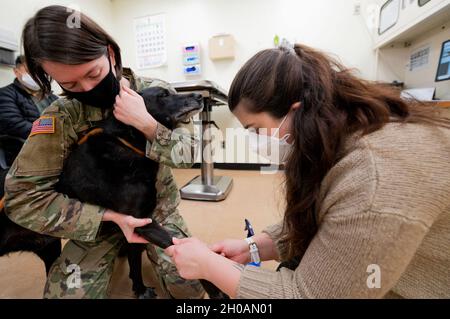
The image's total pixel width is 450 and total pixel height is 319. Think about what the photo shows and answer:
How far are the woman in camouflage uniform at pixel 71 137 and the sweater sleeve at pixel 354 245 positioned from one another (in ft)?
1.82

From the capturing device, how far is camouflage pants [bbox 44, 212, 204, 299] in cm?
94

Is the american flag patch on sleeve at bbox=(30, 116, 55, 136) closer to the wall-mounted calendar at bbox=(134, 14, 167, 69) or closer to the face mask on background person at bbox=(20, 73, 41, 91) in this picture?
the face mask on background person at bbox=(20, 73, 41, 91)

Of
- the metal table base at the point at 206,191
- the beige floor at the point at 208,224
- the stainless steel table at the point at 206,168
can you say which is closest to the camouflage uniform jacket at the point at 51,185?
the beige floor at the point at 208,224

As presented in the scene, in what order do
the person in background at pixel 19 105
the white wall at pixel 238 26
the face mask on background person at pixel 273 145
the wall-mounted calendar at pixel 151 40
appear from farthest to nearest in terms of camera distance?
the wall-mounted calendar at pixel 151 40 < the white wall at pixel 238 26 < the person in background at pixel 19 105 < the face mask on background person at pixel 273 145

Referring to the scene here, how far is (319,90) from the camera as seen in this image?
1.79 ft

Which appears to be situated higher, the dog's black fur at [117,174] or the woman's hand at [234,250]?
the dog's black fur at [117,174]

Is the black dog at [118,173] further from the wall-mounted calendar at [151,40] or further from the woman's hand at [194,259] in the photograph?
the wall-mounted calendar at [151,40]

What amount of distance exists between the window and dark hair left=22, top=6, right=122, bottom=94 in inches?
111

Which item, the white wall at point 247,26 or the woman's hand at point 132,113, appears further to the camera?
the white wall at point 247,26

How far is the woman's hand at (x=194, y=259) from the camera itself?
610mm

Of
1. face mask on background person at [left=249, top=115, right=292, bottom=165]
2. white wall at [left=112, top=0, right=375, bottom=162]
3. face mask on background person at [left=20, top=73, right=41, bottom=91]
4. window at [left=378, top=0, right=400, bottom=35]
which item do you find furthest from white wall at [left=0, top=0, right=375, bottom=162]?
face mask on background person at [left=249, top=115, right=292, bottom=165]
